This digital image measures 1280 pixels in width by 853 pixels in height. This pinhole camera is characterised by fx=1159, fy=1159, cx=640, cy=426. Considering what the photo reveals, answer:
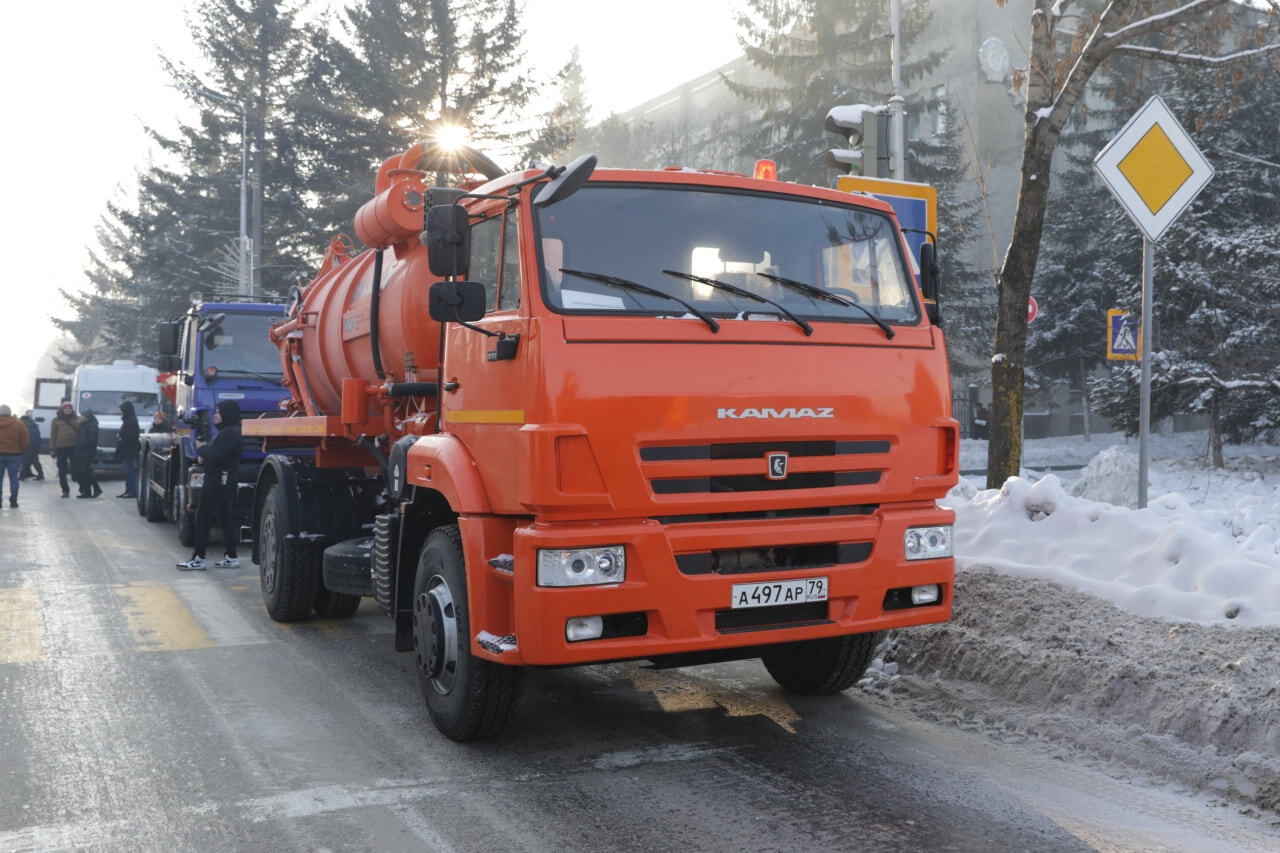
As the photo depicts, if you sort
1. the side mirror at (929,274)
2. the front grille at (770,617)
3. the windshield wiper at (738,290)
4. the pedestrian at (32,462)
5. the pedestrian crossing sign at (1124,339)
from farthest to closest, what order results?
the pedestrian at (32,462), the pedestrian crossing sign at (1124,339), the side mirror at (929,274), the windshield wiper at (738,290), the front grille at (770,617)

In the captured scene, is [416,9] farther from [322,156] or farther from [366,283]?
[366,283]

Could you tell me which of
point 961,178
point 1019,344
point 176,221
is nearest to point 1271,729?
point 1019,344

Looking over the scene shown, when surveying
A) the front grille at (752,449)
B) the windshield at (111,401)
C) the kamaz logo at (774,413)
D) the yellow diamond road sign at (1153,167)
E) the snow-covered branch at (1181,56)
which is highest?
the snow-covered branch at (1181,56)

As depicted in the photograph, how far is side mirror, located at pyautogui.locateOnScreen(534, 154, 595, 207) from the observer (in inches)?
198

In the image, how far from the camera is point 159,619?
888 centimetres

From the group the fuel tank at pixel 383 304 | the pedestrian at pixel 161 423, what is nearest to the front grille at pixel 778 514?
the fuel tank at pixel 383 304

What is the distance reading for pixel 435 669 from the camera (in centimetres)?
561

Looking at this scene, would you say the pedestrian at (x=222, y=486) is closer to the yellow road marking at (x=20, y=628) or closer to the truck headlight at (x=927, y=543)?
the yellow road marking at (x=20, y=628)

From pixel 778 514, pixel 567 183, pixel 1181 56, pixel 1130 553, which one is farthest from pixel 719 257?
pixel 1181 56

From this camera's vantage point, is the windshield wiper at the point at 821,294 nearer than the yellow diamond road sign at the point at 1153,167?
Yes

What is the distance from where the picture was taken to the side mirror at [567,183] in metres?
5.02

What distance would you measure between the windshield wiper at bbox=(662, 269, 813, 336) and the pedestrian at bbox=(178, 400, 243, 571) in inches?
297

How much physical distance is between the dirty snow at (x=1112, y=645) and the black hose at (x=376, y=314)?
12.1ft

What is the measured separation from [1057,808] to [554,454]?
7.96ft
